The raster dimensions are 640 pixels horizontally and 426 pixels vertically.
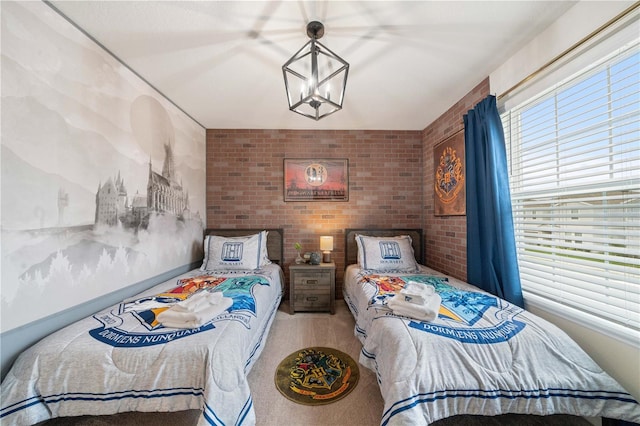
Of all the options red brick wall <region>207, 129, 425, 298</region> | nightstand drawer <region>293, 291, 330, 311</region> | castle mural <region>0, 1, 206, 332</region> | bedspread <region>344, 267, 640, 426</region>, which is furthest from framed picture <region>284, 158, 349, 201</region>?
bedspread <region>344, 267, 640, 426</region>

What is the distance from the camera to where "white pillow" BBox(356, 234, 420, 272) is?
2809mm

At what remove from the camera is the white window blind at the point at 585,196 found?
126 centimetres

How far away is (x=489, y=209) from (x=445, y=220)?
89cm

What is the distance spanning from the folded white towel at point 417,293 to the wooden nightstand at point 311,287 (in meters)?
1.21

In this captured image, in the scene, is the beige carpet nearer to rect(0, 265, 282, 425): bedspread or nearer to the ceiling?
rect(0, 265, 282, 425): bedspread

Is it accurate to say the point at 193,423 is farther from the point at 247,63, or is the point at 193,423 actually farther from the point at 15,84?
the point at 247,63

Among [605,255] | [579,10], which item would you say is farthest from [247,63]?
[605,255]

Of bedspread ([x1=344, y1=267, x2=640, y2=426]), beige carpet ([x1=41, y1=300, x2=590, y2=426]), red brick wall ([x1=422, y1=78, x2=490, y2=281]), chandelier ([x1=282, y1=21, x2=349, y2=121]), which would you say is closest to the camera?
bedspread ([x1=344, y1=267, x2=640, y2=426])

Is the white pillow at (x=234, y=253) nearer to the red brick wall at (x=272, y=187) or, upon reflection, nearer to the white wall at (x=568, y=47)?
the red brick wall at (x=272, y=187)

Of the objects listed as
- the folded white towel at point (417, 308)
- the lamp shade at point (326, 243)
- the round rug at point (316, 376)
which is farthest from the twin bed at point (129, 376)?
the lamp shade at point (326, 243)

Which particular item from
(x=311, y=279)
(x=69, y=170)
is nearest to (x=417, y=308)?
(x=311, y=279)

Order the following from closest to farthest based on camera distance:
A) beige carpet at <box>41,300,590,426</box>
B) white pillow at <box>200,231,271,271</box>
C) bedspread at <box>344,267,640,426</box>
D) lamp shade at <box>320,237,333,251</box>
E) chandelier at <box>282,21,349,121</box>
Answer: bedspread at <box>344,267,640,426</box> < beige carpet at <box>41,300,590,426</box> < chandelier at <box>282,21,349,121</box> < white pillow at <box>200,231,271,271</box> < lamp shade at <box>320,237,333,251</box>

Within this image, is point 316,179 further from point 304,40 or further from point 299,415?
point 299,415

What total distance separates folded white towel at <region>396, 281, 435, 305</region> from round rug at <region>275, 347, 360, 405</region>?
76cm
